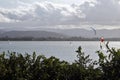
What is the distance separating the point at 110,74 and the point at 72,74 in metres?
1.35

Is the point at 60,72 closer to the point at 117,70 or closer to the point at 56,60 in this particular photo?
the point at 56,60

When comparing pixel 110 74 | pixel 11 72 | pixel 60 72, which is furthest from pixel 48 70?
pixel 110 74

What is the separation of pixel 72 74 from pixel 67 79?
0.87ft

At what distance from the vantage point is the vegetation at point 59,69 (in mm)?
14258

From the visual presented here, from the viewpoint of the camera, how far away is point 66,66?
48.0 feet

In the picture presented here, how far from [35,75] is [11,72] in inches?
34.6

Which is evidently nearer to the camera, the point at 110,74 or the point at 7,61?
the point at 110,74

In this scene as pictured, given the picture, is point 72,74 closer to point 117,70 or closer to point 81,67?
point 81,67

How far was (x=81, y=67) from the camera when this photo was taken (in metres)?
14.5

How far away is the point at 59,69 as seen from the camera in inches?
570

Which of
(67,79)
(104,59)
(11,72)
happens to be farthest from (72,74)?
(11,72)

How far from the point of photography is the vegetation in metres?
14.3

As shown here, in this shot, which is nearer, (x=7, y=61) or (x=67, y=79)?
(x=67, y=79)

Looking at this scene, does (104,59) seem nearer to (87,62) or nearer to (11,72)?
(87,62)
